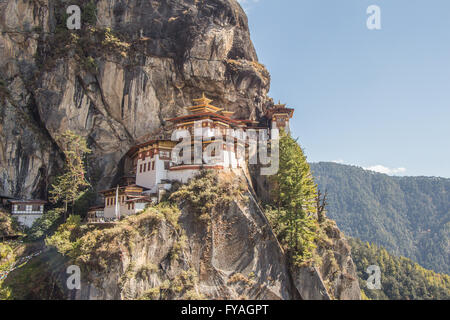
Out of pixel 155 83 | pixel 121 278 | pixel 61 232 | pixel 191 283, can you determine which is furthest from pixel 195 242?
pixel 155 83

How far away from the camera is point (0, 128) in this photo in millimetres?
34625

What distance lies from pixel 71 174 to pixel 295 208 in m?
23.3

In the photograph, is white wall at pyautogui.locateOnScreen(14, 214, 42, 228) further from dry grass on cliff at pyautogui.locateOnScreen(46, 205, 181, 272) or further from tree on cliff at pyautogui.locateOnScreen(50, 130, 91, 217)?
dry grass on cliff at pyautogui.locateOnScreen(46, 205, 181, 272)

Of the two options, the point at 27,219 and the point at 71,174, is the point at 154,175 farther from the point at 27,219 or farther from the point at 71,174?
the point at 27,219

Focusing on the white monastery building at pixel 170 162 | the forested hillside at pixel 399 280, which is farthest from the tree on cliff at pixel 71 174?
the forested hillside at pixel 399 280

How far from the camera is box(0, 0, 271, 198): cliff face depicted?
120ft

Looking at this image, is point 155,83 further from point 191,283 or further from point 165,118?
point 191,283

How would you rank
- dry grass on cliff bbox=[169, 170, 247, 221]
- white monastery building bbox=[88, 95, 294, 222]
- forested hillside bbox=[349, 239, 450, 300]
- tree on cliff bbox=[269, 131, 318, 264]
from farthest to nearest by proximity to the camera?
forested hillside bbox=[349, 239, 450, 300], white monastery building bbox=[88, 95, 294, 222], tree on cliff bbox=[269, 131, 318, 264], dry grass on cliff bbox=[169, 170, 247, 221]

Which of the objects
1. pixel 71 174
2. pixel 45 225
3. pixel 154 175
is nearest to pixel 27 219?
pixel 45 225

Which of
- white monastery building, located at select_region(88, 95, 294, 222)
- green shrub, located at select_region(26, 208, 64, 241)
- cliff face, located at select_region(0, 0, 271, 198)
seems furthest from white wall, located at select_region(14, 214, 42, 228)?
white monastery building, located at select_region(88, 95, 294, 222)

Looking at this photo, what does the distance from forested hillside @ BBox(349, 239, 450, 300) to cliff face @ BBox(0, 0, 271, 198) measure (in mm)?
71094

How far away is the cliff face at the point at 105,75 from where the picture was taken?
1436 inches

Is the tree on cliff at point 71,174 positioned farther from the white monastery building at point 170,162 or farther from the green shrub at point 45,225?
the white monastery building at point 170,162

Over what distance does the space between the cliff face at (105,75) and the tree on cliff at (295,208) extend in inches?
610
